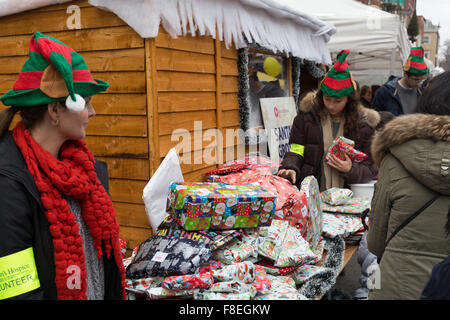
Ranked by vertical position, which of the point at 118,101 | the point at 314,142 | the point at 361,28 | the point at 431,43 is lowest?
the point at 314,142

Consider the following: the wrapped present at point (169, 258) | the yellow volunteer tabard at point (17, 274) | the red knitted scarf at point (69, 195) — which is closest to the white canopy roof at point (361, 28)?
the wrapped present at point (169, 258)

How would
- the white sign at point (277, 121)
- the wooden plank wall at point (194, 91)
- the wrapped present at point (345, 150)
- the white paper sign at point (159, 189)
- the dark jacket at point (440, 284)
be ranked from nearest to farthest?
the dark jacket at point (440, 284) < the white paper sign at point (159, 189) < the wooden plank wall at point (194, 91) < the wrapped present at point (345, 150) < the white sign at point (277, 121)

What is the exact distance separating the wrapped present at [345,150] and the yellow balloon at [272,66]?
6.23 ft

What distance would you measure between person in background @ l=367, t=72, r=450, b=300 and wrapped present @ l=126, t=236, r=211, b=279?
93 cm

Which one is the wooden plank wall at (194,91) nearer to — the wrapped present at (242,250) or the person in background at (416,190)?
the wrapped present at (242,250)

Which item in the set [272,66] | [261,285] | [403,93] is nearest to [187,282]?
[261,285]

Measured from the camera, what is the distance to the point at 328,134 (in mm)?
3777

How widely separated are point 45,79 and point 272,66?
405 cm

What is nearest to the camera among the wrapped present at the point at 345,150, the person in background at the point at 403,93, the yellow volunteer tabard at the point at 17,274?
the yellow volunteer tabard at the point at 17,274

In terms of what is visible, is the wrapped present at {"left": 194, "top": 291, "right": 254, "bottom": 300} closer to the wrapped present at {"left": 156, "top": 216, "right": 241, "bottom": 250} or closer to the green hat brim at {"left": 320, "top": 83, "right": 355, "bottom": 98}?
the wrapped present at {"left": 156, "top": 216, "right": 241, "bottom": 250}

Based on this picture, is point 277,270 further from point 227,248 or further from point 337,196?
point 337,196

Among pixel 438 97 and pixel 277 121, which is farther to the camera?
pixel 277 121

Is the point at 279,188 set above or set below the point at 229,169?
below

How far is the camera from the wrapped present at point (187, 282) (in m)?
2.11
